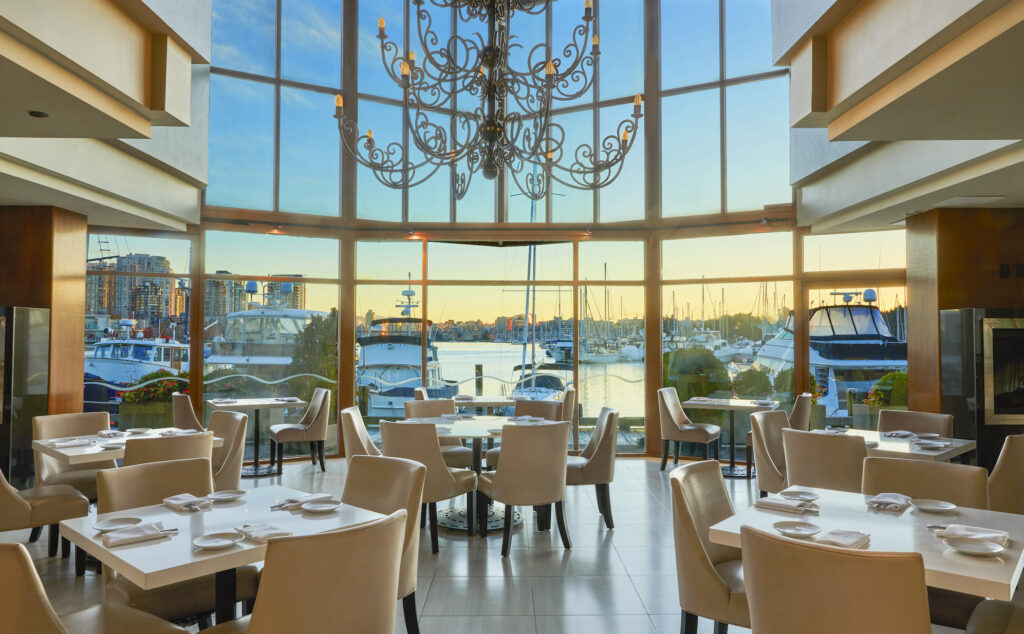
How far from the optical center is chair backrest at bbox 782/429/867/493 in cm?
465

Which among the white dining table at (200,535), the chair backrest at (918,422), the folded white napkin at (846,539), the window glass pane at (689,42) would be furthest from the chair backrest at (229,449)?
the window glass pane at (689,42)

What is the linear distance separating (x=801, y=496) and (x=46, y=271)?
730 cm

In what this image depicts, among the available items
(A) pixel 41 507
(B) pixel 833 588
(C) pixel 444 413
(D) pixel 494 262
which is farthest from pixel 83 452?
(D) pixel 494 262

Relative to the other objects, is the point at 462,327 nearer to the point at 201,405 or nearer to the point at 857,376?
the point at 201,405

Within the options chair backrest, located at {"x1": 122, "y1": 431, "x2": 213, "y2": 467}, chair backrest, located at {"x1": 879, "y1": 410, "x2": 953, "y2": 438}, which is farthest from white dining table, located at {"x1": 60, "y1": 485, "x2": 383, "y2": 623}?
chair backrest, located at {"x1": 879, "y1": 410, "x2": 953, "y2": 438}

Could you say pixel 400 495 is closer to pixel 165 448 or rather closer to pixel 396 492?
pixel 396 492

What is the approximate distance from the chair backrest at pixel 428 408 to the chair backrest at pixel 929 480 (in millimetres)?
4248

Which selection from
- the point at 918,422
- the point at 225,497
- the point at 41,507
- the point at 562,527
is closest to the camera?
the point at 225,497

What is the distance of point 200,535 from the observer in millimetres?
2734

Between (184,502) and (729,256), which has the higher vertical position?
(729,256)

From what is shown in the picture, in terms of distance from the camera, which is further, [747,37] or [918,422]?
[747,37]

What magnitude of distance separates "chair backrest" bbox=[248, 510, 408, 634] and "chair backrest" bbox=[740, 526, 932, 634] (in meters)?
1.29

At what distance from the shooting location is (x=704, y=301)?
907cm

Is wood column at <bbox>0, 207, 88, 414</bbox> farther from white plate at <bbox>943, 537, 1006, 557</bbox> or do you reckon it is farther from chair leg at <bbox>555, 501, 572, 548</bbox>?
white plate at <bbox>943, 537, 1006, 557</bbox>
